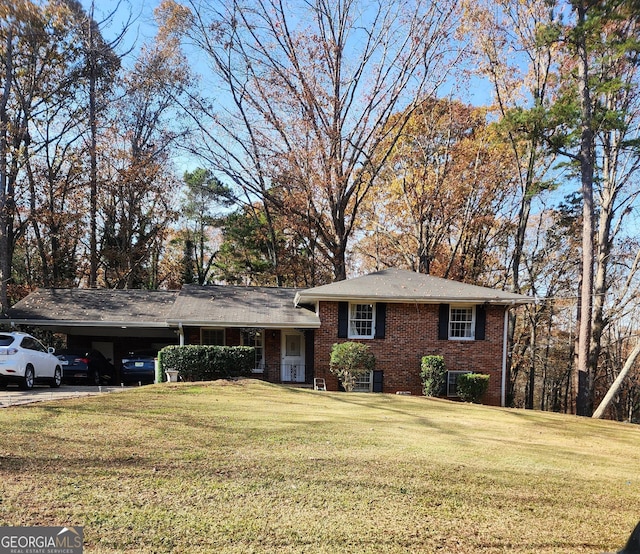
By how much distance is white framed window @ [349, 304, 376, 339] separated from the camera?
17.2 m

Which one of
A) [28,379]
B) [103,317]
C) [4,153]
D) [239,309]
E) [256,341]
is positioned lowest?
[28,379]

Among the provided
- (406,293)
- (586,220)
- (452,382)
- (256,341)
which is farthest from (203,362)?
(586,220)

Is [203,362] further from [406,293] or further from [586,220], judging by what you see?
[586,220]

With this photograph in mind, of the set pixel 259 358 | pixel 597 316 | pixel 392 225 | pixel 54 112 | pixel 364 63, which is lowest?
pixel 259 358

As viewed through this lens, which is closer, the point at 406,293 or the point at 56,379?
the point at 56,379

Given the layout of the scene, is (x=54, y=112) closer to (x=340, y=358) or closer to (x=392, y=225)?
(x=392, y=225)

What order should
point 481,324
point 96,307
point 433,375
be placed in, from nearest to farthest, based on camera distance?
point 433,375
point 481,324
point 96,307

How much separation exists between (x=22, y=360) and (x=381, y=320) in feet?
35.8

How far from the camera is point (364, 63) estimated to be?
915 inches

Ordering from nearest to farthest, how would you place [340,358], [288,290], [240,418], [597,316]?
[240,418] < [340,358] < [288,290] < [597,316]

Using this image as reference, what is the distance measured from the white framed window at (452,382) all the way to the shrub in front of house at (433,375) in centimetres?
60

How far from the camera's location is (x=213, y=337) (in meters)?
18.2

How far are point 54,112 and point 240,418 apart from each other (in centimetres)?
2456

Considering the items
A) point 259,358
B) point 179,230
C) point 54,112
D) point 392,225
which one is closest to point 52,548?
point 259,358
